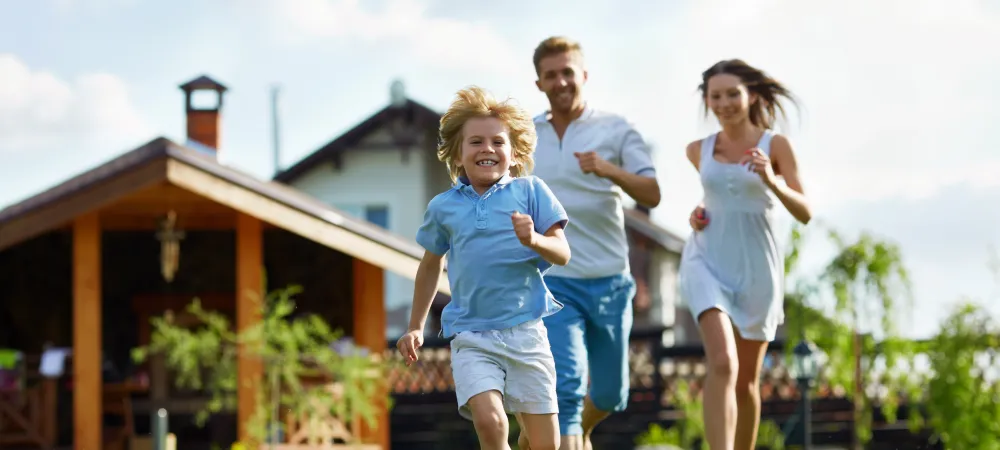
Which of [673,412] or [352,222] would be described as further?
[673,412]

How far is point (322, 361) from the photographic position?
1533 cm

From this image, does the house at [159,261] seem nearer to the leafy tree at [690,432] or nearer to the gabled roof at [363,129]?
the leafy tree at [690,432]

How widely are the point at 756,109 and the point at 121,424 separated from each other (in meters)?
13.4

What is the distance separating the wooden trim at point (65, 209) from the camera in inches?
628

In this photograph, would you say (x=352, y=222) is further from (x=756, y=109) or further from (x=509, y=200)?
(x=509, y=200)

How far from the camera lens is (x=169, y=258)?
57.1 feet

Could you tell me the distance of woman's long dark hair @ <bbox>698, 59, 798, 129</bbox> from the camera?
22.7 feet

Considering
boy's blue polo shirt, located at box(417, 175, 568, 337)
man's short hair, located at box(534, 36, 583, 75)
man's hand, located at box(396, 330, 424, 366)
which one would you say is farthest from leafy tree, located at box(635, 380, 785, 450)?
man's hand, located at box(396, 330, 424, 366)

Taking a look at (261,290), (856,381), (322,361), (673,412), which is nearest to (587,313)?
(322,361)

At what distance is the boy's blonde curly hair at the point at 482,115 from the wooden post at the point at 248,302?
1091cm

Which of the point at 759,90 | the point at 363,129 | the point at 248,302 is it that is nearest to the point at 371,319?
the point at 248,302

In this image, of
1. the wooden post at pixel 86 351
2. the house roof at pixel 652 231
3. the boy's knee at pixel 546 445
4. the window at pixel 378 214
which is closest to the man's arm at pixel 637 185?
the boy's knee at pixel 546 445

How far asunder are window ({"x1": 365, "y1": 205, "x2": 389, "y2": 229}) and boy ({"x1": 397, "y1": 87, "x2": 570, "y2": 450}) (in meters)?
27.6

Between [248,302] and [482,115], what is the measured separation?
11577 millimetres
